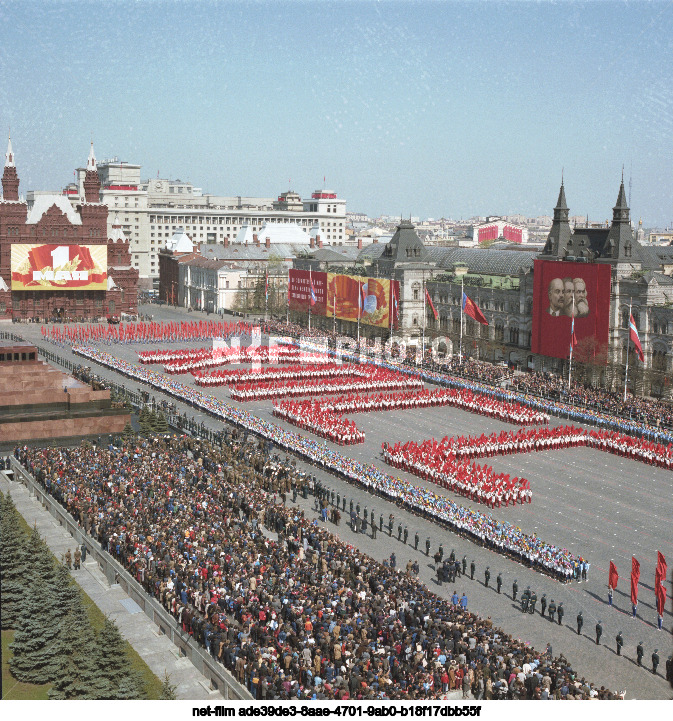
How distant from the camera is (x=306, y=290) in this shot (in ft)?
352

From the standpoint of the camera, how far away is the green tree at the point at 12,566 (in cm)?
2578

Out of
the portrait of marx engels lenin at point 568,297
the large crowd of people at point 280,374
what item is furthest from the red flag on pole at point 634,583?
the portrait of marx engels lenin at point 568,297

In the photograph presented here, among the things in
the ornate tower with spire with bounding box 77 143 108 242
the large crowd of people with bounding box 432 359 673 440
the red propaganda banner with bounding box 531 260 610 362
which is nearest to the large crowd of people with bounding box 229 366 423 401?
the large crowd of people with bounding box 432 359 673 440

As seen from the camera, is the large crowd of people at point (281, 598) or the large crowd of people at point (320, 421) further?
the large crowd of people at point (320, 421)

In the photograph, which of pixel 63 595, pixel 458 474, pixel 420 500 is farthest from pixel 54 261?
pixel 63 595

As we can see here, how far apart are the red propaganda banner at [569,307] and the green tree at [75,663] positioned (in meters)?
52.0

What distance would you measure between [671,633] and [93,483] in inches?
842

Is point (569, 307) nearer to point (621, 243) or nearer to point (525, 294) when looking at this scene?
point (621, 243)

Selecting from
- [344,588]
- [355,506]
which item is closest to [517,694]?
[344,588]

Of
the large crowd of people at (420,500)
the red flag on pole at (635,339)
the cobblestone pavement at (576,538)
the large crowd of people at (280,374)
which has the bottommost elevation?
the cobblestone pavement at (576,538)

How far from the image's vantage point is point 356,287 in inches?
3797

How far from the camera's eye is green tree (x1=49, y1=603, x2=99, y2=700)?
20562 mm

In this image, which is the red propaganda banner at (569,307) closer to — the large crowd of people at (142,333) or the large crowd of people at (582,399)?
the large crowd of people at (582,399)

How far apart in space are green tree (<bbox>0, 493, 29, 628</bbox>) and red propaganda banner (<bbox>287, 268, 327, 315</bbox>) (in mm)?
72642
